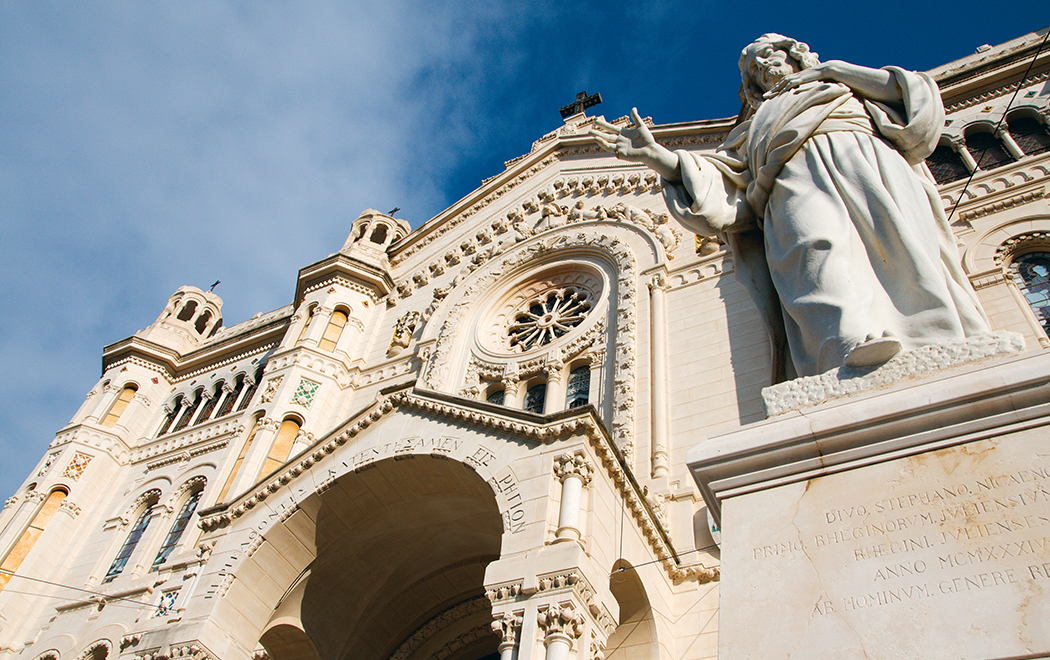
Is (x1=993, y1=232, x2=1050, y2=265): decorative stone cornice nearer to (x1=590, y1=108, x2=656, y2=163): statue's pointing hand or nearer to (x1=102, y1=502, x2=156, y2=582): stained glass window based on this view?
(x1=590, y1=108, x2=656, y2=163): statue's pointing hand

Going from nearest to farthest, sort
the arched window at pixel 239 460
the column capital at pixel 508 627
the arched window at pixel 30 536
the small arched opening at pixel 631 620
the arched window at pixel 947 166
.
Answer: the column capital at pixel 508 627 < the small arched opening at pixel 631 620 < the arched window at pixel 947 166 < the arched window at pixel 239 460 < the arched window at pixel 30 536

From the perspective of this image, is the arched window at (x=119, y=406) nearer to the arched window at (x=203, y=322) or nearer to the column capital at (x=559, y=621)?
the arched window at (x=203, y=322)

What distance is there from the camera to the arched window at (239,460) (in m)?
16.4

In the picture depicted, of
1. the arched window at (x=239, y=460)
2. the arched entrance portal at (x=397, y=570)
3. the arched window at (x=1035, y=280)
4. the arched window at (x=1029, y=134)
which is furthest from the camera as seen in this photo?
the arched window at (x=239, y=460)

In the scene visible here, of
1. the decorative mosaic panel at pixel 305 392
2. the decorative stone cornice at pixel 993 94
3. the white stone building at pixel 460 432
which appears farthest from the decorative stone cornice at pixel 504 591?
the decorative stone cornice at pixel 993 94

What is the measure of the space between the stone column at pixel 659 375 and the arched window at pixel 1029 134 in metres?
7.39

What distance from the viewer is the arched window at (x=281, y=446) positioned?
16500 millimetres

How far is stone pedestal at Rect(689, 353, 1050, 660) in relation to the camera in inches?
128

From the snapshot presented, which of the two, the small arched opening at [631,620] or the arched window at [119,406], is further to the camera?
the arched window at [119,406]

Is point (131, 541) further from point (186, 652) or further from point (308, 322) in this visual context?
point (186, 652)

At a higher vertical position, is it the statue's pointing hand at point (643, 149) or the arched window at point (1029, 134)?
the arched window at point (1029, 134)

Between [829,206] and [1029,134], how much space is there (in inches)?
524

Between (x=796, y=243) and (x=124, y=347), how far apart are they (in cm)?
2307

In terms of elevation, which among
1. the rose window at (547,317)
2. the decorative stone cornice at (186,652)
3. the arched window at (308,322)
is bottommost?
the decorative stone cornice at (186,652)
